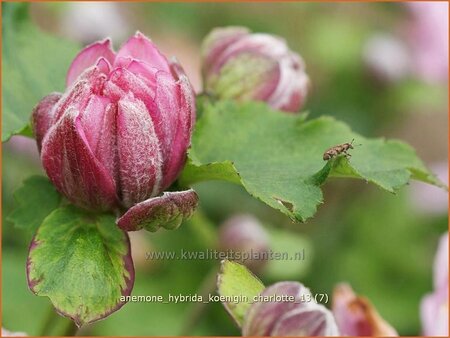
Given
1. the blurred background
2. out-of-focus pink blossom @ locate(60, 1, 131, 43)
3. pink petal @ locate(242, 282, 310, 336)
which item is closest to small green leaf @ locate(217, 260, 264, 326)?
pink petal @ locate(242, 282, 310, 336)

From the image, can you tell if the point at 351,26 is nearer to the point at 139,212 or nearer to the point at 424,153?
the point at 424,153

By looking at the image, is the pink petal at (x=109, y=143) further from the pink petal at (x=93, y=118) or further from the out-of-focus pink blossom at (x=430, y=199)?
the out-of-focus pink blossom at (x=430, y=199)

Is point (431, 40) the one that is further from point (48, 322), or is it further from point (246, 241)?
point (48, 322)

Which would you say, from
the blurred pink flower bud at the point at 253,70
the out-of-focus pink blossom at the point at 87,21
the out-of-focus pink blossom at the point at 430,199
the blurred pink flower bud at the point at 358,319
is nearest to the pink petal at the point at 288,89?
the blurred pink flower bud at the point at 253,70

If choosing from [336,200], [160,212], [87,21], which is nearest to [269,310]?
[160,212]

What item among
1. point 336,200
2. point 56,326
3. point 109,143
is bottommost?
point 336,200

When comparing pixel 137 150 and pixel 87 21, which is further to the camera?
pixel 87 21

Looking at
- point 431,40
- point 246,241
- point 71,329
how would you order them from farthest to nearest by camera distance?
point 431,40, point 246,241, point 71,329

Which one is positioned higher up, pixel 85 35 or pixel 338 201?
pixel 85 35

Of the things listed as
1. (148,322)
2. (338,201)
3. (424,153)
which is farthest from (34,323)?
(424,153)
